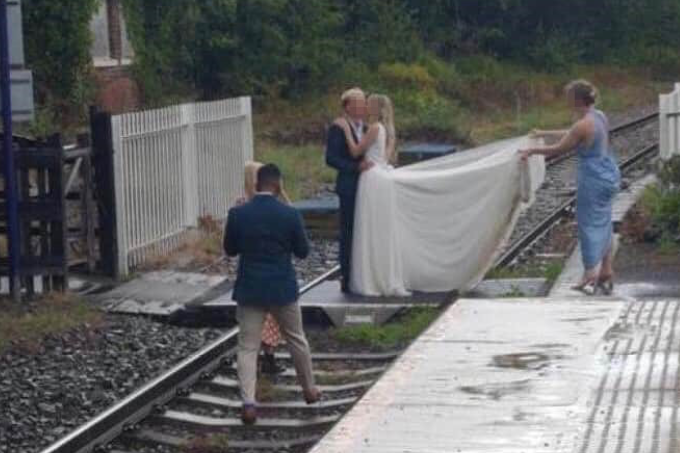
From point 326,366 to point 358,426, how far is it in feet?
12.4

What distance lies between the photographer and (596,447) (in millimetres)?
9281

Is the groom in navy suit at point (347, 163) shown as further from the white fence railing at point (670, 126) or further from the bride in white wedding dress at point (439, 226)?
the white fence railing at point (670, 126)

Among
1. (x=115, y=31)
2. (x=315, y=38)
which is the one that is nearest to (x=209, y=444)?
(x=115, y=31)

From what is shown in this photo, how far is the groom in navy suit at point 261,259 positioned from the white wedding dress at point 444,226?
4.09 m

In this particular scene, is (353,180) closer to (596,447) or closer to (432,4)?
(596,447)

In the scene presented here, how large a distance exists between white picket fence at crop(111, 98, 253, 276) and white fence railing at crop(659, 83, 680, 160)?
5.30 m

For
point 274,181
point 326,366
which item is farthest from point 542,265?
point 274,181

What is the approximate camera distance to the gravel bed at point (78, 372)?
12.0 meters

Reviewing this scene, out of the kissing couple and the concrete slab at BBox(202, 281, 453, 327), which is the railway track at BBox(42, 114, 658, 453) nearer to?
the concrete slab at BBox(202, 281, 453, 327)

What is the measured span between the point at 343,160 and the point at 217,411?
3.66 metres

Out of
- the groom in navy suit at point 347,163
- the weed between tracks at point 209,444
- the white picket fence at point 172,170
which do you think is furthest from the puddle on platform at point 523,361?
the white picket fence at point 172,170

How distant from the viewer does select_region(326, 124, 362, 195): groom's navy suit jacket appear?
15.3 meters

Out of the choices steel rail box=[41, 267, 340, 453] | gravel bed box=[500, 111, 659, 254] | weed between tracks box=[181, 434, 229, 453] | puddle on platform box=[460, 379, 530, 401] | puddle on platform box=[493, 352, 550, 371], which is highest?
puddle on platform box=[460, 379, 530, 401]

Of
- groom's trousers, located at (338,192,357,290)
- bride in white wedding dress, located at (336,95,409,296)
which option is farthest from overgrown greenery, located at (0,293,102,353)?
bride in white wedding dress, located at (336,95,409,296)
